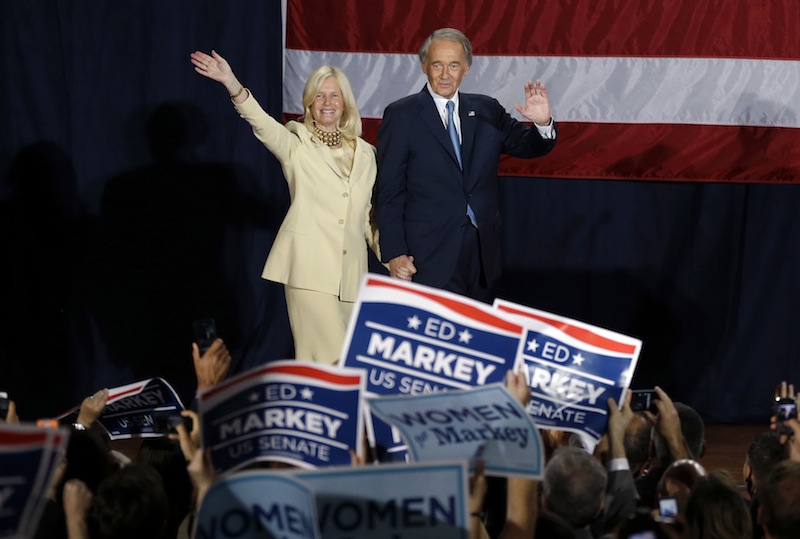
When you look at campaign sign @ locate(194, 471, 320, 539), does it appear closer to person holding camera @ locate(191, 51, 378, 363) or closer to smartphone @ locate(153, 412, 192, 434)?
smartphone @ locate(153, 412, 192, 434)

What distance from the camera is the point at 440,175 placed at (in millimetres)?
4082

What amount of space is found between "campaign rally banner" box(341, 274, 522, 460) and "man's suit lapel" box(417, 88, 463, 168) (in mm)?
1645

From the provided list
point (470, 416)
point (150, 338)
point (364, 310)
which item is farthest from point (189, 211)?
point (470, 416)

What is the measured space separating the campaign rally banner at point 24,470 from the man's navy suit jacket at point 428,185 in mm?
2393

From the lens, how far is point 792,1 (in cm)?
528

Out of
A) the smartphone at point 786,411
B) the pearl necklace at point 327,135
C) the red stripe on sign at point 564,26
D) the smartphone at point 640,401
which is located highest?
the red stripe on sign at point 564,26

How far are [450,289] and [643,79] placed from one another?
1726 millimetres

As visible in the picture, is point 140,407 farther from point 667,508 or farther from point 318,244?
point 667,508

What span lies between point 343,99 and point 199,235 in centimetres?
186

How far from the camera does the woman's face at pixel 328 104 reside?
4.03 m

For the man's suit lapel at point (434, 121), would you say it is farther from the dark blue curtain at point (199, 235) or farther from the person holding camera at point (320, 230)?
the dark blue curtain at point (199, 235)

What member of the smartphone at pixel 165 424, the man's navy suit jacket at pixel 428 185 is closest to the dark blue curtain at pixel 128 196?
the man's navy suit jacket at pixel 428 185

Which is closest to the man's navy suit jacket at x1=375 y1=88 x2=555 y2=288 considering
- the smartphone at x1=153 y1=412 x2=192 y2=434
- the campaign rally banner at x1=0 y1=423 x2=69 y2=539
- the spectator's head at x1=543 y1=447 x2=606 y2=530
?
the smartphone at x1=153 y1=412 x2=192 y2=434

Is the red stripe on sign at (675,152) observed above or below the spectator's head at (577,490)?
above
